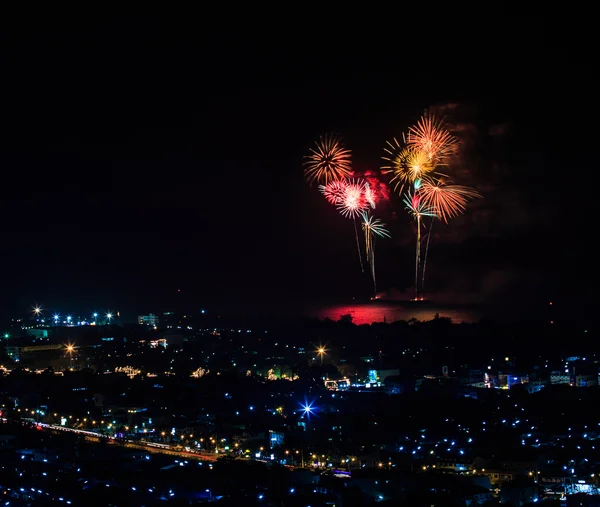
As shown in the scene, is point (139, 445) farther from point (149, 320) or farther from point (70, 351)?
point (149, 320)

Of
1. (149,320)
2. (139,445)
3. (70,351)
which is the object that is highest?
(149,320)

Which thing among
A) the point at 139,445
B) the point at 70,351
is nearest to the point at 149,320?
the point at 70,351

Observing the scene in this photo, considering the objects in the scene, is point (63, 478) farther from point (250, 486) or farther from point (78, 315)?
point (78, 315)

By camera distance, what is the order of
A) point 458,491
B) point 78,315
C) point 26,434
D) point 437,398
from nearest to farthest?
point 458,491
point 26,434
point 437,398
point 78,315

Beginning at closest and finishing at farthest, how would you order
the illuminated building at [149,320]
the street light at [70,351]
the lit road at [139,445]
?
the lit road at [139,445] → the street light at [70,351] → the illuminated building at [149,320]

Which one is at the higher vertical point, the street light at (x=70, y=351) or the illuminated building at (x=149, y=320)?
the illuminated building at (x=149, y=320)

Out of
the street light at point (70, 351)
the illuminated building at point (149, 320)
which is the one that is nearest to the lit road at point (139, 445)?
the street light at point (70, 351)

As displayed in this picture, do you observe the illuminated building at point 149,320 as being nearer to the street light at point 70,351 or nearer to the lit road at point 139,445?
the street light at point 70,351

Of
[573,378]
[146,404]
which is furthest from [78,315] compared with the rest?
[573,378]

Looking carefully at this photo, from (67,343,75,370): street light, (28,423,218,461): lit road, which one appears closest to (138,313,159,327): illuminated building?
(67,343,75,370): street light

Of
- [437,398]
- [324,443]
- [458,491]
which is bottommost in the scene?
[458,491]

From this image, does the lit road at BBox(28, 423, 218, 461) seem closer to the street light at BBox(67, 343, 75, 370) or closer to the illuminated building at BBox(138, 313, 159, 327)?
the street light at BBox(67, 343, 75, 370)
